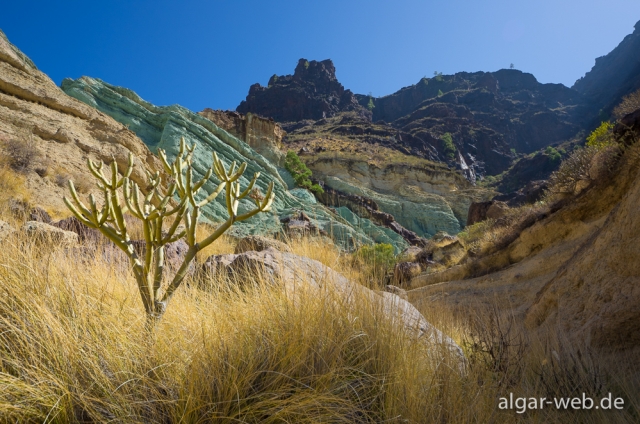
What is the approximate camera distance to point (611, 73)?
9662 cm

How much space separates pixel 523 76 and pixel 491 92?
2044cm

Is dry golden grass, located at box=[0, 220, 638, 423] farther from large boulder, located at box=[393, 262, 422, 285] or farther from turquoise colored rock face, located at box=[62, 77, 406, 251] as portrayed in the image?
turquoise colored rock face, located at box=[62, 77, 406, 251]

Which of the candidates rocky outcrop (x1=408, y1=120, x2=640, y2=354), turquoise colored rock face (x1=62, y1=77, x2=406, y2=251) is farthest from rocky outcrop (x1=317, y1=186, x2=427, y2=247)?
rocky outcrop (x1=408, y1=120, x2=640, y2=354)

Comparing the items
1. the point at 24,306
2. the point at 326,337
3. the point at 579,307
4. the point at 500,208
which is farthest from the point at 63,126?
the point at 500,208

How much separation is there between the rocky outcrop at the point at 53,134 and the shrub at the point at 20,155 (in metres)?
0.07

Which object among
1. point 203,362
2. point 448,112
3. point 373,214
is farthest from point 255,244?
point 448,112

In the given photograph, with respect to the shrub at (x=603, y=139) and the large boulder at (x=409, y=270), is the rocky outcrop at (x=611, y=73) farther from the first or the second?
the large boulder at (x=409, y=270)

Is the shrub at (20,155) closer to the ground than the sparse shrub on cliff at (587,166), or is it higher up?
higher up

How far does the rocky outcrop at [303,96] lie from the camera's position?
3728 inches

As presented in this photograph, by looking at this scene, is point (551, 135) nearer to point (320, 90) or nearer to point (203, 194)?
point (320, 90)

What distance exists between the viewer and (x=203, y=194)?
15.8 metres

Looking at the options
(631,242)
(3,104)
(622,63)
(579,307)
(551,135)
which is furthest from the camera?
(622,63)

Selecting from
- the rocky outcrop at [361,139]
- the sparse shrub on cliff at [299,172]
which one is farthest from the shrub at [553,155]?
the sparse shrub on cliff at [299,172]

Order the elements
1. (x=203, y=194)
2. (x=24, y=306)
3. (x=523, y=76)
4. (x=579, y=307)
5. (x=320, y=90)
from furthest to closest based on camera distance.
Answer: (x=523, y=76)
(x=320, y=90)
(x=203, y=194)
(x=579, y=307)
(x=24, y=306)
